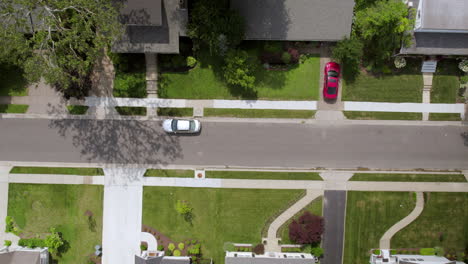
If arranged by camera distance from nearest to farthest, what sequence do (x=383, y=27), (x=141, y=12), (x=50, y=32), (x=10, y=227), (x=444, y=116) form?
(x=50, y=32), (x=141, y=12), (x=383, y=27), (x=10, y=227), (x=444, y=116)

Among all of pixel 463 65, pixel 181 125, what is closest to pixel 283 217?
pixel 181 125

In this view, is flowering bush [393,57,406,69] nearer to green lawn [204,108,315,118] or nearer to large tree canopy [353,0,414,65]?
large tree canopy [353,0,414,65]

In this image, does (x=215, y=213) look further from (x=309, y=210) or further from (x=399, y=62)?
(x=399, y=62)

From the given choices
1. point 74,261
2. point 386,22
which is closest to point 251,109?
point 386,22

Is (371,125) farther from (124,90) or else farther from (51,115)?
(51,115)

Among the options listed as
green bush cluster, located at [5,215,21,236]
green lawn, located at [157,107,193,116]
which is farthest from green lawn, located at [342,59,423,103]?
green bush cluster, located at [5,215,21,236]
